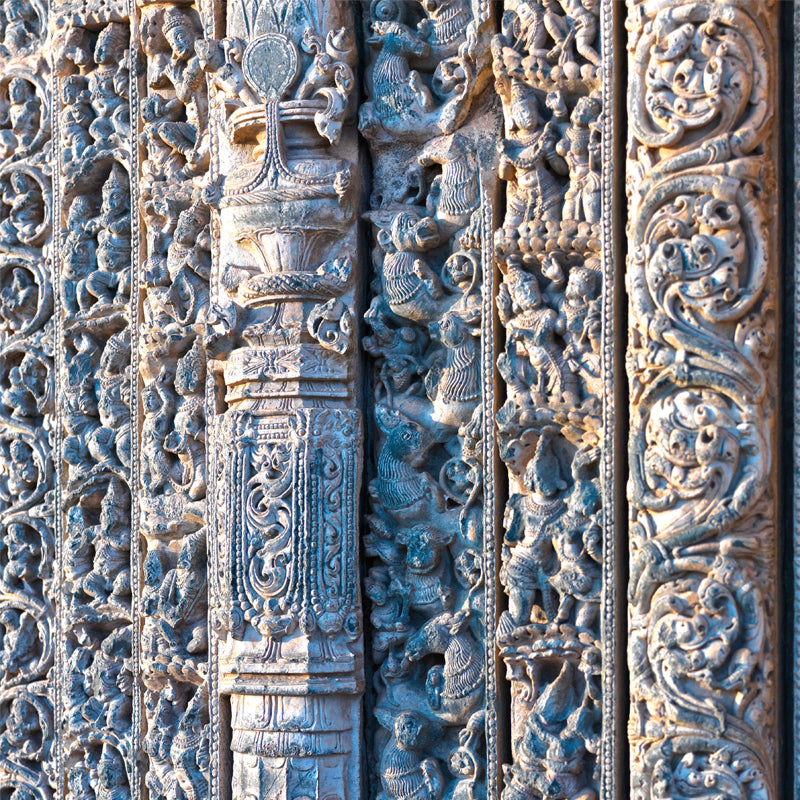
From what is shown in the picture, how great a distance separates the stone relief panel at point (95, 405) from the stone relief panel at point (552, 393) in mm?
1261

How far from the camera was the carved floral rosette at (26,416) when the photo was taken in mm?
4410

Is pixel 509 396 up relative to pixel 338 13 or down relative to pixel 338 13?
down

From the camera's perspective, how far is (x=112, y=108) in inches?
173

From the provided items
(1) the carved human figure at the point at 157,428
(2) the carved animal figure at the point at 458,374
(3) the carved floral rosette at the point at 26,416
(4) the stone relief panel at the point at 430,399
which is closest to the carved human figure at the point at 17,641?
(3) the carved floral rosette at the point at 26,416

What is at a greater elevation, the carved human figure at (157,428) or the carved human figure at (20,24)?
the carved human figure at (20,24)

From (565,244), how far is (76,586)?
1.83 meters

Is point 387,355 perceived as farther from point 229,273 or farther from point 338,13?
point 338,13

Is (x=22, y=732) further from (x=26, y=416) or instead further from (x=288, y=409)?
(x=288, y=409)

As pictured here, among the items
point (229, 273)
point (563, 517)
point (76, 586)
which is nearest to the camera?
point (563, 517)

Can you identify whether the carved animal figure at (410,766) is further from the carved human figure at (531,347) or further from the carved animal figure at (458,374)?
the carved human figure at (531,347)

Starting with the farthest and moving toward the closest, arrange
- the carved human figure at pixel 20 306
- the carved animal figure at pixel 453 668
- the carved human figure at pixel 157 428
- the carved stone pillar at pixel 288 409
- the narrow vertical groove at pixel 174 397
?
the carved human figure at pixel 20 306, the carved human figure at pixel 157 428, the narrow vertical groove at pixel 174 397, the carved stone pillar at pixel 288 409, the carved animal figure at pixel 453 668

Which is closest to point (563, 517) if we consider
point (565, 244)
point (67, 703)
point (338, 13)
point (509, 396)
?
point (509, 396)

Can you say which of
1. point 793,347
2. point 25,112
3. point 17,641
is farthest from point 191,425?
point 793,347

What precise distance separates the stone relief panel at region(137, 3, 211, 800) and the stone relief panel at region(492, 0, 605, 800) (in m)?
0.90
